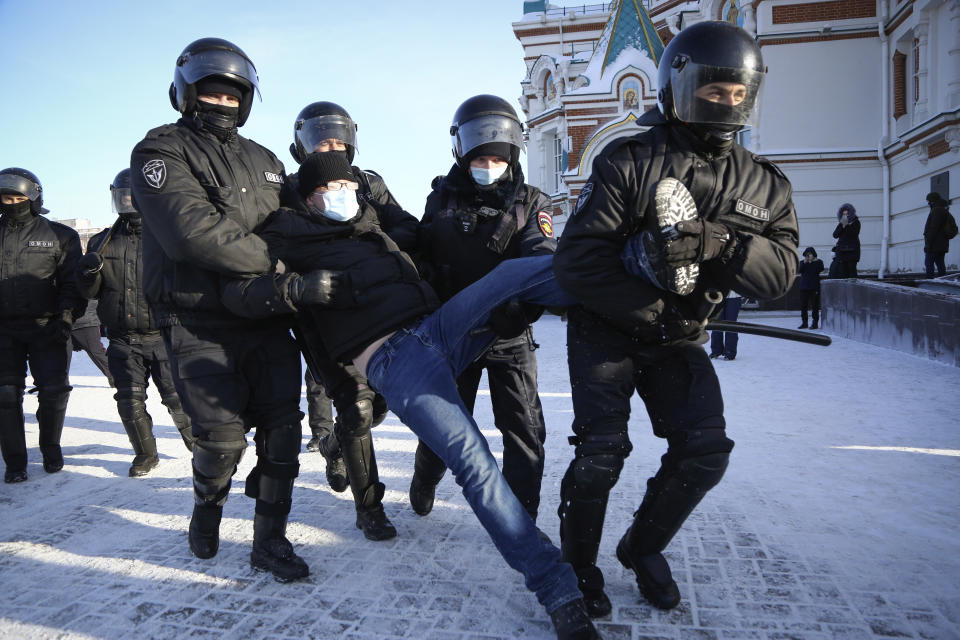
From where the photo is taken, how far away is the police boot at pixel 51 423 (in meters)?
5.10

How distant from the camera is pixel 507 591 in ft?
9.27

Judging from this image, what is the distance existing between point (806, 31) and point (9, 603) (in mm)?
20193

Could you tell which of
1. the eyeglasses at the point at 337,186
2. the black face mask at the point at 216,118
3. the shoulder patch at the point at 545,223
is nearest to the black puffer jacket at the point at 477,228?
the shoulder patch at the point at 545,223

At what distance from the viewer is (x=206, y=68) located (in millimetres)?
3203

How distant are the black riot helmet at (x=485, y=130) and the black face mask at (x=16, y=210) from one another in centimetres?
372

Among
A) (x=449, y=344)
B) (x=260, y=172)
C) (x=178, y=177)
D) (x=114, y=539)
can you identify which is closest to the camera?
(x=449, y=344)

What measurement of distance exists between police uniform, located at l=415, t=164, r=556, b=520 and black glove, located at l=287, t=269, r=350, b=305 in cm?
76

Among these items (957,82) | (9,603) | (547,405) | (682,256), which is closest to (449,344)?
(682,256)

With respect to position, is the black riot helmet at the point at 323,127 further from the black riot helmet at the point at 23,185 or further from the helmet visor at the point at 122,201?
the black riot helmet at the point at 23,185

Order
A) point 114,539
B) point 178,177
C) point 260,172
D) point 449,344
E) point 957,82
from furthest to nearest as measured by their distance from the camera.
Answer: point 957,82 < point 114,539 < point 260,172 < point 178,177 < point 449,344

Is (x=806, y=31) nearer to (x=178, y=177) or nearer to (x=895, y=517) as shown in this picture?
(x=895, y=517)

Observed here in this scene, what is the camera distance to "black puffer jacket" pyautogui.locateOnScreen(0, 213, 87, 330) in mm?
4969

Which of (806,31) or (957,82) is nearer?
(957,82)

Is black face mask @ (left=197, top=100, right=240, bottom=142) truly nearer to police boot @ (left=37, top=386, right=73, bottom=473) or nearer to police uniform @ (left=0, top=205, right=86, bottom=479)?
police uniform @ (left=0, top=205, right=86, bottom=479)
